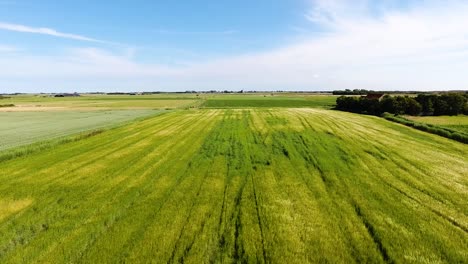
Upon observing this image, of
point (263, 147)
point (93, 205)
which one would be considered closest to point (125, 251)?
point (93, 205)

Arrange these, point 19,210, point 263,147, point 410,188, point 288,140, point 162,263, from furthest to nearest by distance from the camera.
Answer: point 288,140 → point 263,147 → point 410,188 → point 19,210 → point 162,263

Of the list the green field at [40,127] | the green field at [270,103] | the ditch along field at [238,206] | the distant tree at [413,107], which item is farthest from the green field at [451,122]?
the green field at [40,127]

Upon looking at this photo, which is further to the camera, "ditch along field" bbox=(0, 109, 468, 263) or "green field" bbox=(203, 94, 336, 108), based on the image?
"green field" bbox=(203, 94, 336, 108)

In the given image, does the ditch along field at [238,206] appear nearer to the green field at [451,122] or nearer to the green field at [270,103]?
the green field at [451,122]

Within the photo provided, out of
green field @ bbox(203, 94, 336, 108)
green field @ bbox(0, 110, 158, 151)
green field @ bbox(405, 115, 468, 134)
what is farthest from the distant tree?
green field @ bbox(0, 110, 158, 151)

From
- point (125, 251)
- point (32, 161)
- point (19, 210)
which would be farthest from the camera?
point (32, 161)

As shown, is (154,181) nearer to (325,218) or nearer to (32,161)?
(325,218)

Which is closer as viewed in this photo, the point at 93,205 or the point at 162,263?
the point at 162,263

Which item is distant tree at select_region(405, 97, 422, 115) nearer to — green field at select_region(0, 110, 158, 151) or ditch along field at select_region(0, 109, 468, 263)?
ditch along field at select_region(0, 109, 468, 263)

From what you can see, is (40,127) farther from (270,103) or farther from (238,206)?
(270,103)
